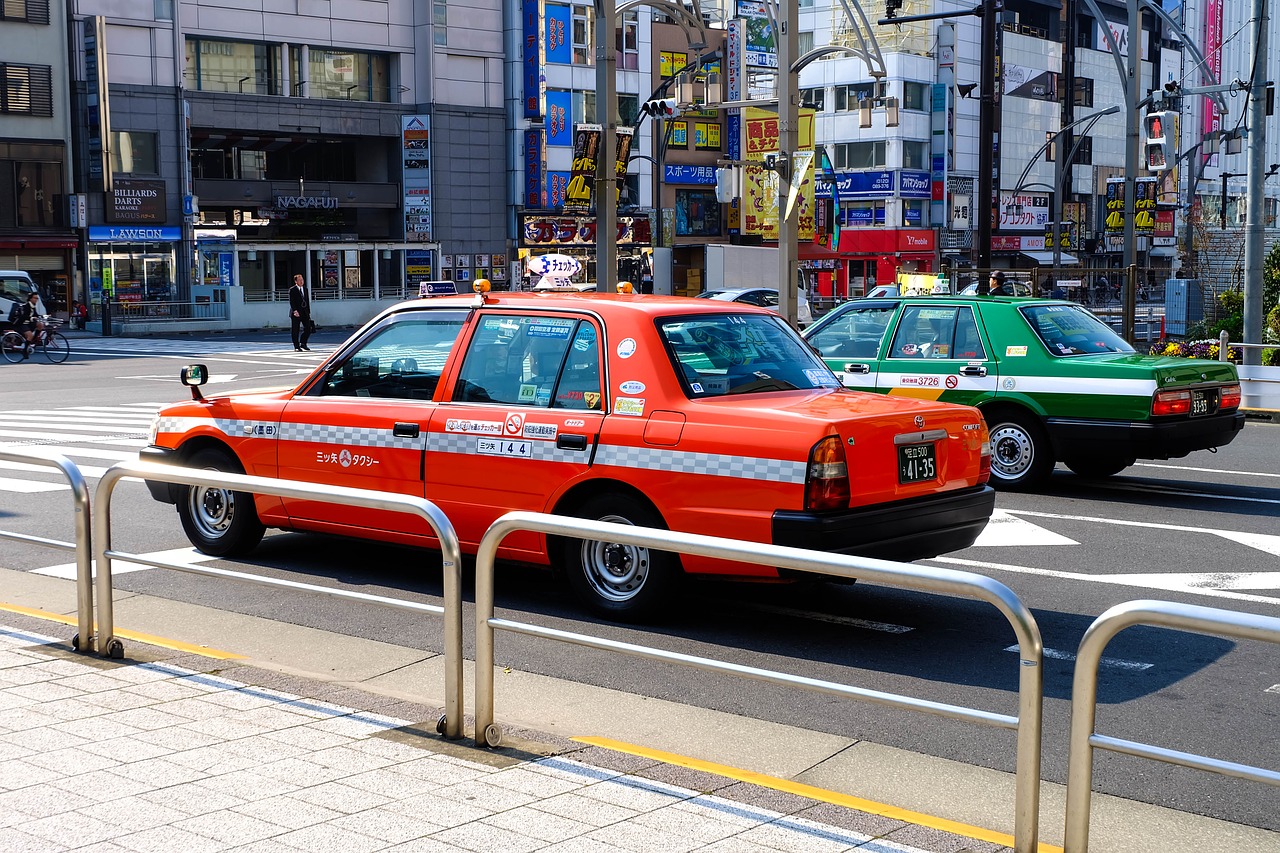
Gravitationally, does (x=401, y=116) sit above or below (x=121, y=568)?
above

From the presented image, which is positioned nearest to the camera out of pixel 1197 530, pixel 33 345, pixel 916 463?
pixel 916 463

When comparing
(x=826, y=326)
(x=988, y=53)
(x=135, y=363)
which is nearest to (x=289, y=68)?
(x=135, y=363)

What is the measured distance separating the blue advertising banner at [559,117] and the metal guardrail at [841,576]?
57.9 meters

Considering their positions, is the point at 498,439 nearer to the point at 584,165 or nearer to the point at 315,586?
the point at 315,586

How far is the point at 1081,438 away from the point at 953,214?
69900mm

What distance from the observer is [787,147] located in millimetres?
22766

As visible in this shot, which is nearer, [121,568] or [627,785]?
[627,785]

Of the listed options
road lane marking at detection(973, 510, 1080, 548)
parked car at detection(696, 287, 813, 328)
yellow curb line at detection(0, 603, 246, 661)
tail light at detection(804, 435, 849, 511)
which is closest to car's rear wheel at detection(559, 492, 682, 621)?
tail light at detection(804, 435, 849, 511)

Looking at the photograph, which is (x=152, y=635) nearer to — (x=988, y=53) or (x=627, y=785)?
(x=627, y=785)

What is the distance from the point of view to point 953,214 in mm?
79500

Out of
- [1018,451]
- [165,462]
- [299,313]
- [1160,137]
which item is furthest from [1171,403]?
[299,313]

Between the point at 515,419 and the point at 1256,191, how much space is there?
17281 mm

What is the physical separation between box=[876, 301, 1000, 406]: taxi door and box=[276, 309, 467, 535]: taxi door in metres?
5.52

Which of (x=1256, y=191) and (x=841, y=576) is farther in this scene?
(x=1256, y=191)
